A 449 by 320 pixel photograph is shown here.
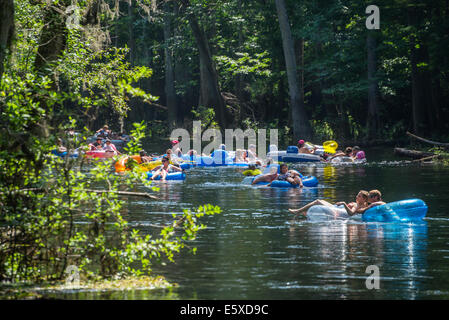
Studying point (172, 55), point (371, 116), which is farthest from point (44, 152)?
point (172, 55)

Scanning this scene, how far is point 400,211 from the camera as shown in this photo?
1486 cm

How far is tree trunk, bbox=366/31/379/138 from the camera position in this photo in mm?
36344

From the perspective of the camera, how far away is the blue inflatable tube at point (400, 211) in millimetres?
14705

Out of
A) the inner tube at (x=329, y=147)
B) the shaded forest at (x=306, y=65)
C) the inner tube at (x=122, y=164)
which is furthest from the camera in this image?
the inner tube at (x=329, y=147)

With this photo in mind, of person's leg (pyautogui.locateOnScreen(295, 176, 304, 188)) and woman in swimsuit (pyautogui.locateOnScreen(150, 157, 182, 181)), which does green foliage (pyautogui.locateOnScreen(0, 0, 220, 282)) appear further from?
woman in swimsuit (pyautogui.locateOnScreen(150, 157, 182, 181))

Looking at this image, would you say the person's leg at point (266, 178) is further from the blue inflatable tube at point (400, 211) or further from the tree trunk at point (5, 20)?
the tree trunk at point (5, 20)

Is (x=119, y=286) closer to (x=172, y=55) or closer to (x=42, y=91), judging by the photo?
(x=42, y=91)

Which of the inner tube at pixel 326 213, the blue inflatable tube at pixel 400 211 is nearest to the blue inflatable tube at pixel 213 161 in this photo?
the inner tube at pixel 326 213

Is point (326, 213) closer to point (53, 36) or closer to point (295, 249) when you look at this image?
point (295, 249)

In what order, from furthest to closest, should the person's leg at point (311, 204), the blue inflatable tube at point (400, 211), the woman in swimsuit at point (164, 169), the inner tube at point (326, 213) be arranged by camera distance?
the woman in swimsuit at point (164, 169) < the person's leg at point (311, 204) < the inner tube at point (326, 213) < the blue inflatable tube at point (400, 211)

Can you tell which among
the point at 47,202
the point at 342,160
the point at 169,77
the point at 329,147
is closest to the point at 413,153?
the point at 342,160

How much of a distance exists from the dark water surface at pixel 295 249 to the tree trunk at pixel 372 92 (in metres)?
15.0
